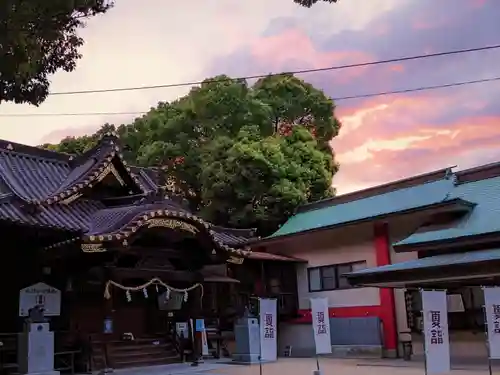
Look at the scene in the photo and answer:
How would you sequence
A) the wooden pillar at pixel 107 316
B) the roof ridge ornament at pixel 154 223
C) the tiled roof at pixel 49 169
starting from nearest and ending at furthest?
the roof ridge ornament at pixel 154 223, the wooden pillar at pixel 107 316, the tiled roof at pixel 49 169

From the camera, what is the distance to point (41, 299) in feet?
55.4

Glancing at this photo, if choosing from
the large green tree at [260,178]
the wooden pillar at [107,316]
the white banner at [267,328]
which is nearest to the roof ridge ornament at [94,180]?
the wooden pillar at [107,316]

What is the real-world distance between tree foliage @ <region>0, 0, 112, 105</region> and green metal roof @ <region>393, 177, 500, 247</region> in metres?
9.80

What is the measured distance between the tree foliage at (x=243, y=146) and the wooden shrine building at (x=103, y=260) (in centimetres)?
595

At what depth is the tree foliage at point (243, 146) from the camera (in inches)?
1103

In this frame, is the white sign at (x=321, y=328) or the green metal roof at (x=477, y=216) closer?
the white sign at (x=321, y=328)

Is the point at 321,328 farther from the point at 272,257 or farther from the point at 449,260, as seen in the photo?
the point at 272,257

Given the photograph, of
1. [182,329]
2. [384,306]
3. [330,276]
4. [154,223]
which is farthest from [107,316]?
[384,306]

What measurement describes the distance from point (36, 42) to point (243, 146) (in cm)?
1723

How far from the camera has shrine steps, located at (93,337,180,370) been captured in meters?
17.0

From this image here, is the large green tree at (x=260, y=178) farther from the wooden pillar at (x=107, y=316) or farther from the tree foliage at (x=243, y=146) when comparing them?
the wooden pillar at (x=107, y=316)

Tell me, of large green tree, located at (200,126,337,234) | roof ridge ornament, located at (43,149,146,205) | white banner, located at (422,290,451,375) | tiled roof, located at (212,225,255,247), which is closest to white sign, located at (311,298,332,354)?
white banner, located at (422,290,451,375)

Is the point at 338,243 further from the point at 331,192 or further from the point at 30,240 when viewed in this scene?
the point at 30,240

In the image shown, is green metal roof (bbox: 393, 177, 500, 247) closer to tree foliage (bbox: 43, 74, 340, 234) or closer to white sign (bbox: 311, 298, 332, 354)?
white sign (bbox: 311, 298, 332, 354)
